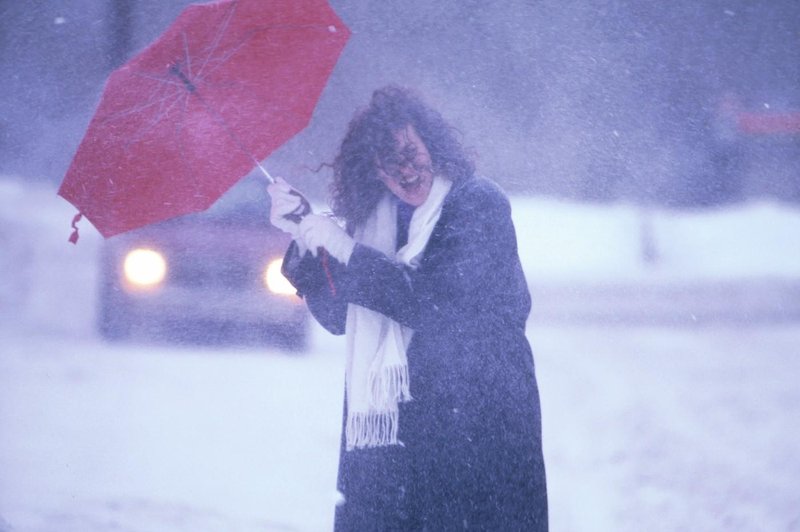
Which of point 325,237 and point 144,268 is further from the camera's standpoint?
point 144,268

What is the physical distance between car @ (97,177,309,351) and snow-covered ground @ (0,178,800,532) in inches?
3.3

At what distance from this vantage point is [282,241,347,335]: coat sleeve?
189cm

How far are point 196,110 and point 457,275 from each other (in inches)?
29.5

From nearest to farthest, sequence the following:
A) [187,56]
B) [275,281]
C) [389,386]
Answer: [187,56] < [389,386] < [275,281]

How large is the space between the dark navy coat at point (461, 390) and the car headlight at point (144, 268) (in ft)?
3.53

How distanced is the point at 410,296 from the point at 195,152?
0.63 m

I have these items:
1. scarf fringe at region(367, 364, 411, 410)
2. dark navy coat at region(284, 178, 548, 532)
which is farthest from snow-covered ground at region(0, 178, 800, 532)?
scarf fringe at region(367, 364, 411, 410)

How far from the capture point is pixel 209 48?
171cm

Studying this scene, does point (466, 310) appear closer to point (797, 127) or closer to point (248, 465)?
point (248, 465)

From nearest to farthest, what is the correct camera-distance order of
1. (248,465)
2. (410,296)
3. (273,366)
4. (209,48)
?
(209,48) < (410,296) < (248,465) < (273,366)

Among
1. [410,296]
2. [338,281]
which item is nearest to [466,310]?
[410,296]

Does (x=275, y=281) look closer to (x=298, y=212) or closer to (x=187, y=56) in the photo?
(x=298, y=212)

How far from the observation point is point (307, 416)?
8.49 ft

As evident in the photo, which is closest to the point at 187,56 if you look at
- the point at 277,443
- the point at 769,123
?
the point at 277,443
